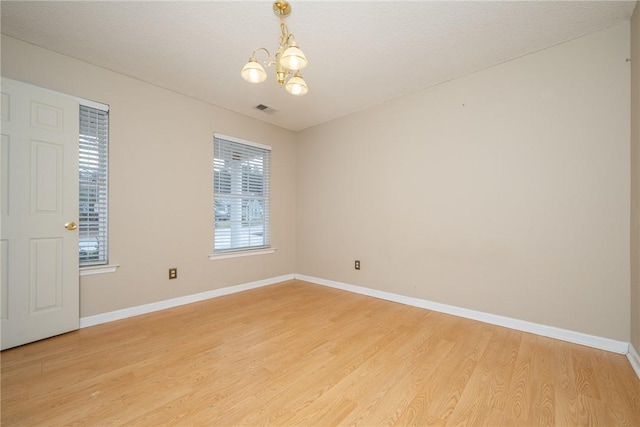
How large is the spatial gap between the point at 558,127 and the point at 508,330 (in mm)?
1845

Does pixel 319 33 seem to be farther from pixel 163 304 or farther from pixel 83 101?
pixel 163 304

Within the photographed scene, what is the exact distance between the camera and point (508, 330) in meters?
2.50

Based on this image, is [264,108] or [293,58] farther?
[264,108]

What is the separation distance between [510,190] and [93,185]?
4.02 m

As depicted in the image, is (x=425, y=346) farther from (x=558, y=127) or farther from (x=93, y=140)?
(x=93, y=140)

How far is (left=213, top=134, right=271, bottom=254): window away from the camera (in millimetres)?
3629

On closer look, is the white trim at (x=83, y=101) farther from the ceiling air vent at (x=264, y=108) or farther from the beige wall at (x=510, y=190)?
the beige wall at (x=510, y=190)

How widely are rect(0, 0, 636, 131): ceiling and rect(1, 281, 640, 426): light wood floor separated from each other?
2.53 meters

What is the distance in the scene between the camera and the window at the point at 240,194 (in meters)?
3.63

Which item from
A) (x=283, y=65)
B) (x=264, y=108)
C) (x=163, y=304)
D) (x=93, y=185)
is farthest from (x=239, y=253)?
(x=283, y=65)

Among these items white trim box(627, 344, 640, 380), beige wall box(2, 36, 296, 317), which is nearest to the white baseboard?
beige wall box(2, 36, 296, 317)

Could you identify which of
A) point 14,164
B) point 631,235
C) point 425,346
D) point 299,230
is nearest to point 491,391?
point 425,346

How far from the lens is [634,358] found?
74.2 inches

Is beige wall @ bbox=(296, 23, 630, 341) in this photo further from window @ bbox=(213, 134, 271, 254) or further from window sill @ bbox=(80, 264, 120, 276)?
window sill @ bbox=(80, 264, 120, 276)
